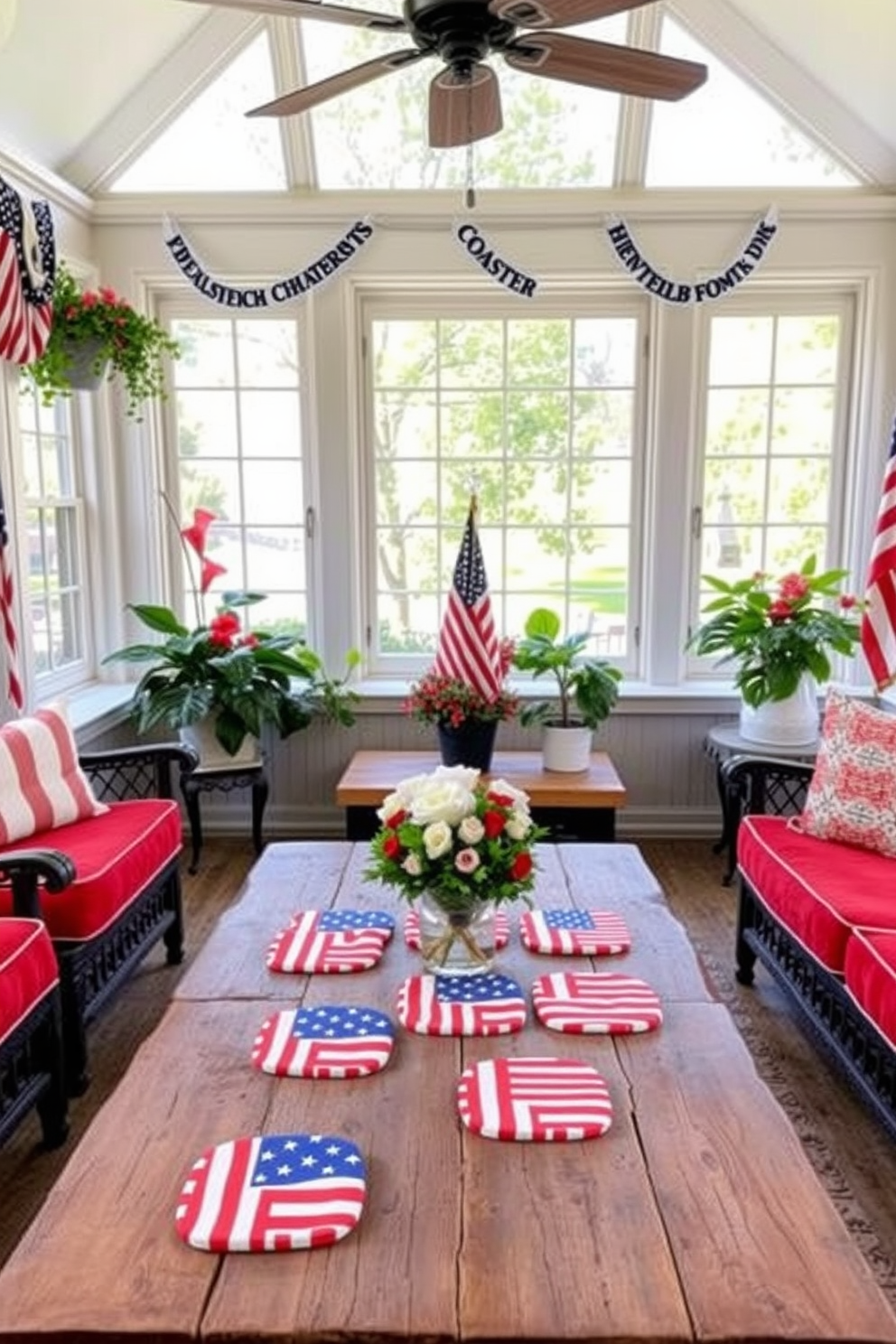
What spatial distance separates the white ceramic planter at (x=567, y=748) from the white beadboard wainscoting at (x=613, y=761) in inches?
18.5

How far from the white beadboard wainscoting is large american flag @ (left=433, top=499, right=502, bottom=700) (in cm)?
81

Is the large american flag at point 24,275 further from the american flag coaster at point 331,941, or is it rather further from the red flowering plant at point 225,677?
the american flag coaster at point 331,941

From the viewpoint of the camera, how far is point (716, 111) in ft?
12.8

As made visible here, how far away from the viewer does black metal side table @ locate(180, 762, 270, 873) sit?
3.83 meters

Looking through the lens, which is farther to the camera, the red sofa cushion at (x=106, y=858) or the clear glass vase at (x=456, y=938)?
the red sofa cushion at (x=106, y=858)

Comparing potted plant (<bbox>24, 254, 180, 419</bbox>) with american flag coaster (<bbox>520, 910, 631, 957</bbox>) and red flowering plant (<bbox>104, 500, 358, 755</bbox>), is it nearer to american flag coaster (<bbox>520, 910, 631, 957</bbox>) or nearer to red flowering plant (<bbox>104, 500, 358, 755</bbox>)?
red flowering plant (<bbox>104, 500, 358, 755</bbox>)

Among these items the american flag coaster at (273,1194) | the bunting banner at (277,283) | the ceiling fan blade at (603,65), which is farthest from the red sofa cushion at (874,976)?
the bunting banner at (277,283)

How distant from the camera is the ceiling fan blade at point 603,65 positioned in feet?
6.46

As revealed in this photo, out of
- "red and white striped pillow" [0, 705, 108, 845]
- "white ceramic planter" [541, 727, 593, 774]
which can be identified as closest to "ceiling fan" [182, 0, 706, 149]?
"red and white striped pillow" [0, 705, 108, 845]

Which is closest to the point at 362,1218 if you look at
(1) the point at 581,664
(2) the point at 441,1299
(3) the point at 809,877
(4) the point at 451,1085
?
(2) the point at 441,1299

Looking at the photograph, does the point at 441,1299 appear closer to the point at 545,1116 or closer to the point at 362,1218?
the point at 362,1218

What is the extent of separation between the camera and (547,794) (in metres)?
3.57

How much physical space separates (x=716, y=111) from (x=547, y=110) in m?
0.70

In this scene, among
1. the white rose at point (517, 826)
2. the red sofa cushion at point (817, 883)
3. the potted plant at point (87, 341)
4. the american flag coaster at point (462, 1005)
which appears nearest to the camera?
the american flag coaster at point (462, 1005)
